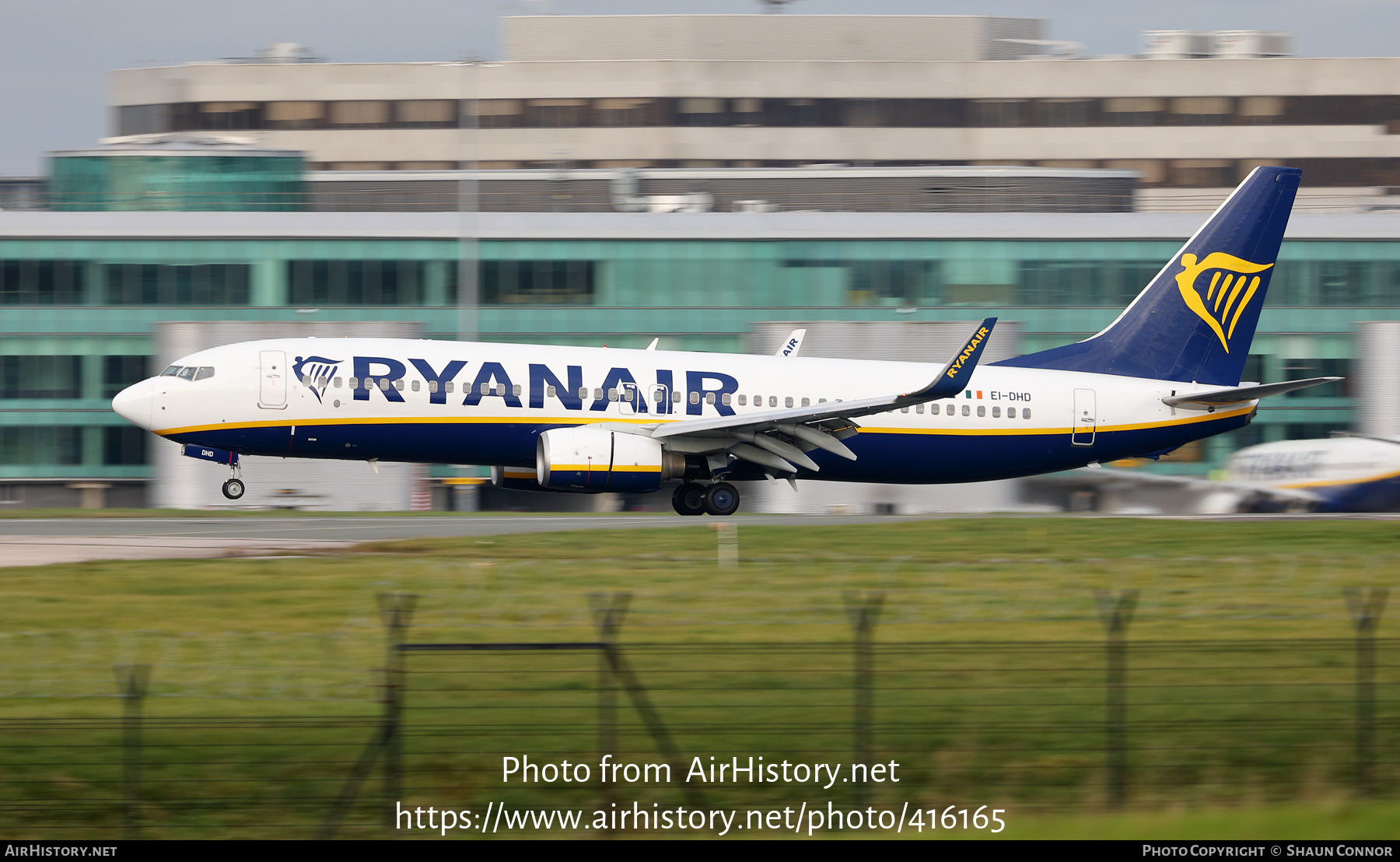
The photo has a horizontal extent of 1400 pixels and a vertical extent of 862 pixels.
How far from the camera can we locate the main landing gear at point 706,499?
34.3 metres

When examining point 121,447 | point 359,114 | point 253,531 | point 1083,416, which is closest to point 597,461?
point 253,531

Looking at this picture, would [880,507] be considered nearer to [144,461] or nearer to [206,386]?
[206,386]

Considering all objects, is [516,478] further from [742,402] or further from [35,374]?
[35,374]

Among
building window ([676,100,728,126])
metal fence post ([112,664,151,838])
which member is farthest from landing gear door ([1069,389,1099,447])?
building window ([676,100,728,126])

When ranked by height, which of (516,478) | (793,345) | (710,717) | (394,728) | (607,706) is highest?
(793,345)

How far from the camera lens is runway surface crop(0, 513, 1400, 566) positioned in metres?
24.9

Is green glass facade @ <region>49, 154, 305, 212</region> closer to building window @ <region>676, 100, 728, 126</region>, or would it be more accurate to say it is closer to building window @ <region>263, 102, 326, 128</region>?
building window @ <region>263, 102, 326, 128</region>

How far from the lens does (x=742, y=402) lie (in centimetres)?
3431

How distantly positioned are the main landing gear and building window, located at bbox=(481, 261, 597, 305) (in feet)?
81.9

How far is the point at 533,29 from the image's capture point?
108 meters

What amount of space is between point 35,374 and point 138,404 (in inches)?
1163

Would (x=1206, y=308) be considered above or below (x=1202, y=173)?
below

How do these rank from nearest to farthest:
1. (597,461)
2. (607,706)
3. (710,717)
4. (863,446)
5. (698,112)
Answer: (607,706) → (710,717) → (597,461) → (863,446) → (698,112)

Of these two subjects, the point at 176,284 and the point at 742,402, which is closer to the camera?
the point at 742,402
